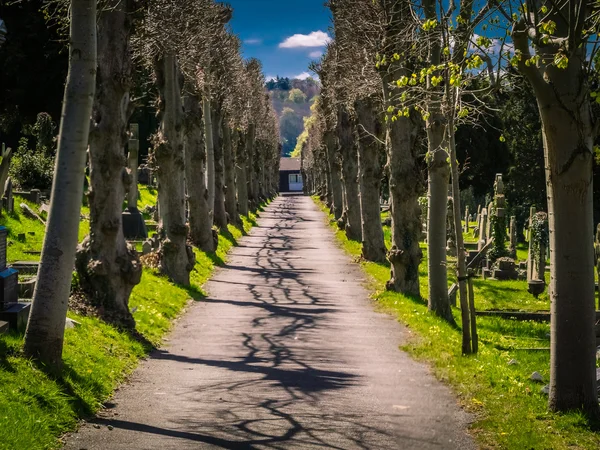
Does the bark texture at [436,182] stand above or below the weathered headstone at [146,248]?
above

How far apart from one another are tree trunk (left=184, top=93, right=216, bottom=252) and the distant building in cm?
12551

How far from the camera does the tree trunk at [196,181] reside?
2502 cm

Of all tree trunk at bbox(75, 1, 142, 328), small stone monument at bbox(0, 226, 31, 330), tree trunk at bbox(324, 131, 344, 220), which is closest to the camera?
small stone monument at bbox(0, 226, 31, 330)

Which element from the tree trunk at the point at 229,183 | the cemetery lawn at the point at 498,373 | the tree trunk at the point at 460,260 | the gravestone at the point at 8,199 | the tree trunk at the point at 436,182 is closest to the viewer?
the cemetery lawn at the point at 498,373

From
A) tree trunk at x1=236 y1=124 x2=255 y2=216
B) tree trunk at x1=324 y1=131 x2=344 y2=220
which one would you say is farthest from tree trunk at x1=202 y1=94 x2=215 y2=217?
tree trunk at x1=236 y1=124 x2=255 y2=216

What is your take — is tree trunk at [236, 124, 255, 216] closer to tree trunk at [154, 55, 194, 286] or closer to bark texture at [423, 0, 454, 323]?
tree trunk at [154, 55, 194, 286]

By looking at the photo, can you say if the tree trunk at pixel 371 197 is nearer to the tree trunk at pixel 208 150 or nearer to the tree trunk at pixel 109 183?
the tree trunk at pixel 208 150

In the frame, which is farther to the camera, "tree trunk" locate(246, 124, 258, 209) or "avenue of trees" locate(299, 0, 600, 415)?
"tree trunk" locate(246, 124, 258, 209)

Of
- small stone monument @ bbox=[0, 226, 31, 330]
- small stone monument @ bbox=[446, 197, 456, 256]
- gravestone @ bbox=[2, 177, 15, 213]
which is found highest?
gravestone @ bbox=[2, 177, 15, 213]

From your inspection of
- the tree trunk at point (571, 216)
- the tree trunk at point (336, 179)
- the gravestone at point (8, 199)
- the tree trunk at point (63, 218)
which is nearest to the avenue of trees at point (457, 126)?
the tree trunk at point (571, 216)

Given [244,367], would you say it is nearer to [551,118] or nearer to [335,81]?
[551,118]

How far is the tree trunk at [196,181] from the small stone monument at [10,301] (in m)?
14.7

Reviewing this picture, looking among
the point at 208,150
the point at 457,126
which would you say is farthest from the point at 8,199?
the point at 457,126

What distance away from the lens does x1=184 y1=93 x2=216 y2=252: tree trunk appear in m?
25.0
